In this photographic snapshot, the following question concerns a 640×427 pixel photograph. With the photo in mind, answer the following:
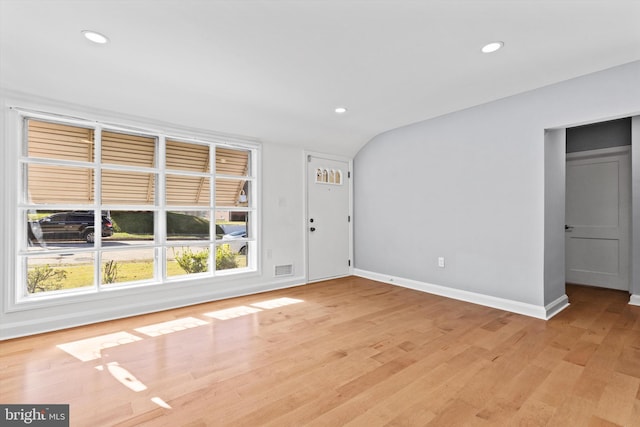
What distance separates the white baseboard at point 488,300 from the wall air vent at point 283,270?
1598 millimetres

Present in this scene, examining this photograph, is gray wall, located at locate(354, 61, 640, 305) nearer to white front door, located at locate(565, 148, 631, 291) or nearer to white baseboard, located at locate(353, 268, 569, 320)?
white baseboard, located at locate(353, 268, 569, 320)

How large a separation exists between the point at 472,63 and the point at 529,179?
1547mm

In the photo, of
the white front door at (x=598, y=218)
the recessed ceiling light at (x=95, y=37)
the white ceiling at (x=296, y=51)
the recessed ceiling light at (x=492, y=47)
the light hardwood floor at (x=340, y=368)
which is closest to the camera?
the light hardwood floor at (x=340, y=368)

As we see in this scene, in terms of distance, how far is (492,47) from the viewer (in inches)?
97.0

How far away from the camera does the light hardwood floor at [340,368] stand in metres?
1.77

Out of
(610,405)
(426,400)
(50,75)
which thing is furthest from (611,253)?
(50,75)

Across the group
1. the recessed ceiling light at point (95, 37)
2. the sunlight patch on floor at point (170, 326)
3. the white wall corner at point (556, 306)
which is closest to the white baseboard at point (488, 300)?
the white wall corner at point (556, 306)

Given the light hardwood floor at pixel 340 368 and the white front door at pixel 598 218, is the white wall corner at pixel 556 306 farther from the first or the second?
→ the white front door at pixel 598 218

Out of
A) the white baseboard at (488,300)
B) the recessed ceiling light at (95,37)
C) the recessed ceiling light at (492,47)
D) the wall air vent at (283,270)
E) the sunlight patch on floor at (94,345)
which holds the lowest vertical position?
the sunlight patch on floor at (94,345)

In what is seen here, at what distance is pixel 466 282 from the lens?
13.0ft

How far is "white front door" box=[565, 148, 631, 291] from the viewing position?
4355 mm

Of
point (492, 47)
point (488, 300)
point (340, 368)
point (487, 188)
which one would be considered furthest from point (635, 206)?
point (340, 368)

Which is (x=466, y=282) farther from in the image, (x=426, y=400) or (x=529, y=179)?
(x=426, y=400)

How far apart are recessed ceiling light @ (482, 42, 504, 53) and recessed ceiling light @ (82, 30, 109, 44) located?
298 centimetres
